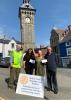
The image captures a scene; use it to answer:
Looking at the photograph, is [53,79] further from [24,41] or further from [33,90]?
[24,41]

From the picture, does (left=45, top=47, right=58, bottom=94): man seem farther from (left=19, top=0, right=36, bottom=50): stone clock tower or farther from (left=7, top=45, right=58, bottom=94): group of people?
(left=19, top=0, right=36, bottom=50): stone clock tower

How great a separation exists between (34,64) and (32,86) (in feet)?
8.70

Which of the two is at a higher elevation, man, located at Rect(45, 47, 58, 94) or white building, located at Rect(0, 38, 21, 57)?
white building, located at Rect(0, 38, 21, 57)

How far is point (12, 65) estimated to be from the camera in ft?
41.7

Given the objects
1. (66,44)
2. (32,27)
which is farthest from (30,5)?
(66,44)

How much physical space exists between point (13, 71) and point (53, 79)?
181 cm

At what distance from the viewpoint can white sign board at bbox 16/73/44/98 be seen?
10.6 m

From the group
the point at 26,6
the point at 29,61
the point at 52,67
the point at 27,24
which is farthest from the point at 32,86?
the point at 26,6

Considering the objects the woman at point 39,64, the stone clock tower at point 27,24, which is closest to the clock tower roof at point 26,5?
the stone clock tower at point 27,24

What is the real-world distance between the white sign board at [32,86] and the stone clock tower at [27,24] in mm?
74659

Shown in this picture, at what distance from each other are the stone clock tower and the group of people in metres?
72.5

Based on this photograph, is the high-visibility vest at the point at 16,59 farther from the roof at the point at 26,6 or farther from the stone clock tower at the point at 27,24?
the roof at the point at 26,6

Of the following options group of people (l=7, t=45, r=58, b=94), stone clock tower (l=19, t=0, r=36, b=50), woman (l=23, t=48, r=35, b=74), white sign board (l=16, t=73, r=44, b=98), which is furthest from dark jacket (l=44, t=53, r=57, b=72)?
stone clock tower (l=19, t=0, r=36, b=50)

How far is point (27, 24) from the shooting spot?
8956 cm
